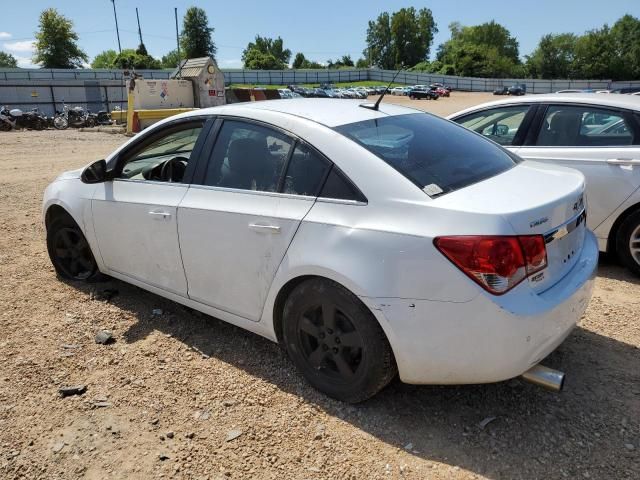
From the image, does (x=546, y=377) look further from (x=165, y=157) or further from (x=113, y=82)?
(x=113, y=82)

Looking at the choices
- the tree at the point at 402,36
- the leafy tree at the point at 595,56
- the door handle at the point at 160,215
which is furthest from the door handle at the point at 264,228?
the tree at the point at 402,36

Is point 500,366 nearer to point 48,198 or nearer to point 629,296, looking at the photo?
point 629,296

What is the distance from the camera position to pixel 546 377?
2.57 metres

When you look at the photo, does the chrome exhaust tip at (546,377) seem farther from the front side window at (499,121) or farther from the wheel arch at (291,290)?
the front side window at (499,121)

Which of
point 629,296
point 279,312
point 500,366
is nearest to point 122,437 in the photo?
point 279,312

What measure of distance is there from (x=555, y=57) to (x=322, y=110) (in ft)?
428

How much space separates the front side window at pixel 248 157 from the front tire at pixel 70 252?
176cm

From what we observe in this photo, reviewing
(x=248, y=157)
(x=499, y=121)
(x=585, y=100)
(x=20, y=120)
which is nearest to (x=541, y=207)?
(x=248, y=157)

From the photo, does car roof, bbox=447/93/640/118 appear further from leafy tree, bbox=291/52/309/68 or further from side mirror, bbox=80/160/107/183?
leafy tree, bbox=291/52/309/68

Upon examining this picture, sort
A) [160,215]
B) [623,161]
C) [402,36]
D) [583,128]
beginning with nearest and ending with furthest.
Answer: [160,215] < [623,161] < [583,128] < [402,36]

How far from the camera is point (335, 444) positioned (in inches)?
104

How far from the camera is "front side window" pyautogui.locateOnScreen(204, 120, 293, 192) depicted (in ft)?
10.1

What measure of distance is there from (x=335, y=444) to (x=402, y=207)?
4.02 ft

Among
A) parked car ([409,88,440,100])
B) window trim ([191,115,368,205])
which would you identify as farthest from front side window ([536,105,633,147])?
parked car ([409,88,440,100])
